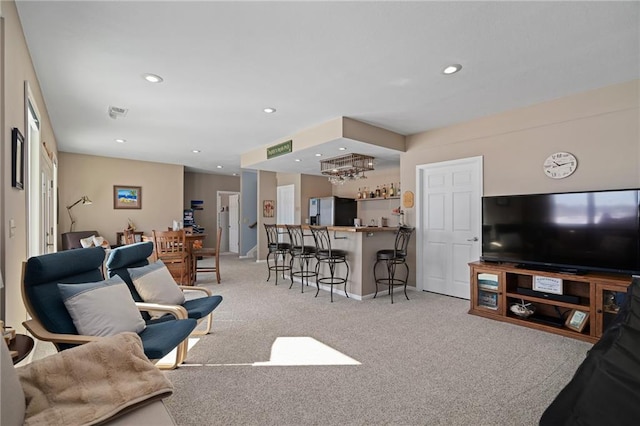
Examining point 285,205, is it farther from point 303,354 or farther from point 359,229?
point 303,354

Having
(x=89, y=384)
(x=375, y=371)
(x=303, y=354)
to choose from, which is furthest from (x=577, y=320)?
(x=89, y=384)

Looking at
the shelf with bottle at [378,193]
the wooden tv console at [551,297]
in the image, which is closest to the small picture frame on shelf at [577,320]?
the wooden tv console at [551,297]

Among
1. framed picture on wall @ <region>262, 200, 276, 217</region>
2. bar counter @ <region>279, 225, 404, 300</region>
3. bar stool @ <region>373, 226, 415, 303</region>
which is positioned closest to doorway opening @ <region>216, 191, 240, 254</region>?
framed picture on wall @ <region>262, 200, 276, 217</region>

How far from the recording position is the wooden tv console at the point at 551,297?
9.57ft

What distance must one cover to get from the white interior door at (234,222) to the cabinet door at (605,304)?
871 centimetres

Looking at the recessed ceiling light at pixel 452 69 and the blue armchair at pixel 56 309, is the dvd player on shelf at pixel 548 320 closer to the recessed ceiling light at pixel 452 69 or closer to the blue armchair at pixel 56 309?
the recessed ceiling light at pixel 452 69

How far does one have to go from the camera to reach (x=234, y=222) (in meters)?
10.1

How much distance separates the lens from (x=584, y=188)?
343 cm

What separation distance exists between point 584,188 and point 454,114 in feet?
5.66

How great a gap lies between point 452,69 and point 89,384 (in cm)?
345

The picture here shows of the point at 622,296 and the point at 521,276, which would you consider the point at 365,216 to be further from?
the point at 622,296

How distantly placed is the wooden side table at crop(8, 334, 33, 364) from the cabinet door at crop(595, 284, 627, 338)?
4.25 metres

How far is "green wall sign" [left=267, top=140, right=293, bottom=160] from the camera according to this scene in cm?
531

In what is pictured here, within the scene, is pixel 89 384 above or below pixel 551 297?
above
